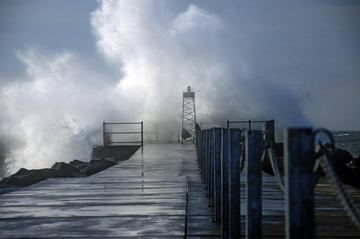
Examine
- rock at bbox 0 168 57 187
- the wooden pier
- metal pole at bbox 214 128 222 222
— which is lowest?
rock at bbox 0 168 57 187

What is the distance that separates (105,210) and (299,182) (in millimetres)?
4141

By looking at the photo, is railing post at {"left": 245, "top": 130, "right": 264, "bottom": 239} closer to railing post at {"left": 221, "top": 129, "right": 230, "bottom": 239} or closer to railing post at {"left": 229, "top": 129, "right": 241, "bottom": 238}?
railing post at {"left": 229, "top": 129, "right": 241, "bottom": 238}

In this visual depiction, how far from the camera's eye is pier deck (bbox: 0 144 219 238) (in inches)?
177

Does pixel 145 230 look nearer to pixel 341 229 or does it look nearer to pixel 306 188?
pixel 341 229

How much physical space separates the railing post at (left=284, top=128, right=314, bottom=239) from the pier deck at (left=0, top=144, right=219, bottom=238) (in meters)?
2.43

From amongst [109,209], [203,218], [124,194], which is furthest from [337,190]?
[124,194]

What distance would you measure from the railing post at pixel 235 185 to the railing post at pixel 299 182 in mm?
1496

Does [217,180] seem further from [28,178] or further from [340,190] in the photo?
[28,178]

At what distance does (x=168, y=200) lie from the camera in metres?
6.38

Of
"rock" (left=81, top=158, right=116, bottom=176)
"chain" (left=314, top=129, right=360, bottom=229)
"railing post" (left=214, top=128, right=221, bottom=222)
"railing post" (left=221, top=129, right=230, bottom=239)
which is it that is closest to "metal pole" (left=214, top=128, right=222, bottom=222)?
"railing post" (left=214, top=128, right=221, bottom=222)

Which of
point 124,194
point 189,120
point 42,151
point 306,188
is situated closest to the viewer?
point 306,188

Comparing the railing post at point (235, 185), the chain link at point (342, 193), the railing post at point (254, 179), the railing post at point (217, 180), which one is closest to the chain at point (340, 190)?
the chain link at point (342, 193)

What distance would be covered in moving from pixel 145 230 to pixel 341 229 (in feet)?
7.26

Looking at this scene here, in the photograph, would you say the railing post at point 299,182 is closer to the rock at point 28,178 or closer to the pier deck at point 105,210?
the pier deck at point 105,210
